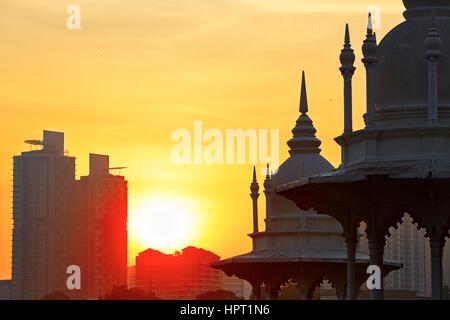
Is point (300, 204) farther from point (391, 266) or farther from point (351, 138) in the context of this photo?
point (391, 266)

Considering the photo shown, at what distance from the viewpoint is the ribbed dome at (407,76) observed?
175 feet

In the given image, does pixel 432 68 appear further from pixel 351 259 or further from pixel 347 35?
pixel 351 259

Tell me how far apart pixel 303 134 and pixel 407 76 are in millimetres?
34961

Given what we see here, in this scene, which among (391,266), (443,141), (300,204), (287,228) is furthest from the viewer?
(287,228)

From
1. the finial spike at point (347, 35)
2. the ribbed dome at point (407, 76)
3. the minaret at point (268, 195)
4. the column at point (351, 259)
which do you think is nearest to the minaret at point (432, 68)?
the ribbed dome at point (407, 76)

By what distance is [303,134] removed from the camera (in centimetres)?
8850

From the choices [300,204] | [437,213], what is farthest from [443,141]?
[300,204]

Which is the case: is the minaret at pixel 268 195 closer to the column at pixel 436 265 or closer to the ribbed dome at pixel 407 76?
the ribbed dome at pixel 407 76

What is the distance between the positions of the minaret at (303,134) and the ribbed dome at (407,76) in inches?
1281

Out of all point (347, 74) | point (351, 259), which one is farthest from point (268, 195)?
point (347, 74)

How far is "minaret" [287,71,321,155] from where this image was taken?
286 feet

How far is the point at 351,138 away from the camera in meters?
53.5

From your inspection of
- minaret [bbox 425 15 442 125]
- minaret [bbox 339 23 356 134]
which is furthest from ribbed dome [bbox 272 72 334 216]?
minaret [bbox 425 15 442 125]
